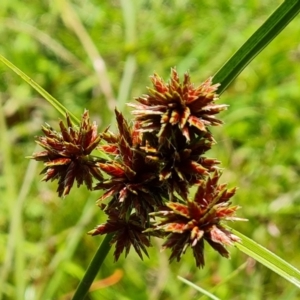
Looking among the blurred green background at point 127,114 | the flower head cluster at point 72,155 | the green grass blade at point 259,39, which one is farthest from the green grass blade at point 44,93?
the blurred green background at point 127,114

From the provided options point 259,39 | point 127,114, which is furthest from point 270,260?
point 127,114

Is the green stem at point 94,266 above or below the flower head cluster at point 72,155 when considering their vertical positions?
below

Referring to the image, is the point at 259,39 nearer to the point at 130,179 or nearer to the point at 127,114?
the point at 130,179

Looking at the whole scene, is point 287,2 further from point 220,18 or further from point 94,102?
point 220,18

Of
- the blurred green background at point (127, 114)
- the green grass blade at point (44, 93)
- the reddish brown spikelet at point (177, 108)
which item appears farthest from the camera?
the blurred green background at point (127, 114)

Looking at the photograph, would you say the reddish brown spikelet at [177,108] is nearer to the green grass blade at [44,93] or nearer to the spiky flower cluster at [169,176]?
the spiky flower cluster at [169,176]

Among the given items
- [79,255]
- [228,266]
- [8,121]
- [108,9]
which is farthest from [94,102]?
[228,266]
